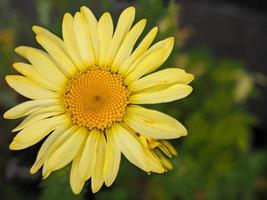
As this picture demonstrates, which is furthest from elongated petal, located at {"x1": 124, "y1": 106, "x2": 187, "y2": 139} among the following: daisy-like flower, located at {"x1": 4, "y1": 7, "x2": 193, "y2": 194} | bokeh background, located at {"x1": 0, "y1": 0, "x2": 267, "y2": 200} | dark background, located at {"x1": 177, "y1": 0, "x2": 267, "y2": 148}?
dark background, located at {"x1": 177, "y1": 0, "x2": 267, "y2": 148}

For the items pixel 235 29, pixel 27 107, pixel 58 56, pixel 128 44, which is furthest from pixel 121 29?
pixel 235 29

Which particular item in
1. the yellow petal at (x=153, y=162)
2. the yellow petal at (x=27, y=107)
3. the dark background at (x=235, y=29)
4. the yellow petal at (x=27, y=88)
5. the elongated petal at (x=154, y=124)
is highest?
the yellow petal at (x=27, y=88)

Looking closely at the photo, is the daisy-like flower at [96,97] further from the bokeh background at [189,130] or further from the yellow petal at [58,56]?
the bokeh background at [189,130]

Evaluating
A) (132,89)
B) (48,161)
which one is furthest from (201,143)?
(48,161)

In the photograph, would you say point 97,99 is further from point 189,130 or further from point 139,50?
point 189,130

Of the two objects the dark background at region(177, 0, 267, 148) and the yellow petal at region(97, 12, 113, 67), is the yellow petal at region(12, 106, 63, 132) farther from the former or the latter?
the dark background at region(177, 0, 267, 148)

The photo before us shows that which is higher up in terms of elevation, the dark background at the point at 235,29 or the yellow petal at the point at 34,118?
the yellow petal at the point at 34,118

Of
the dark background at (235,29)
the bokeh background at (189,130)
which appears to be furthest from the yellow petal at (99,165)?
the dark background at (235,29)
